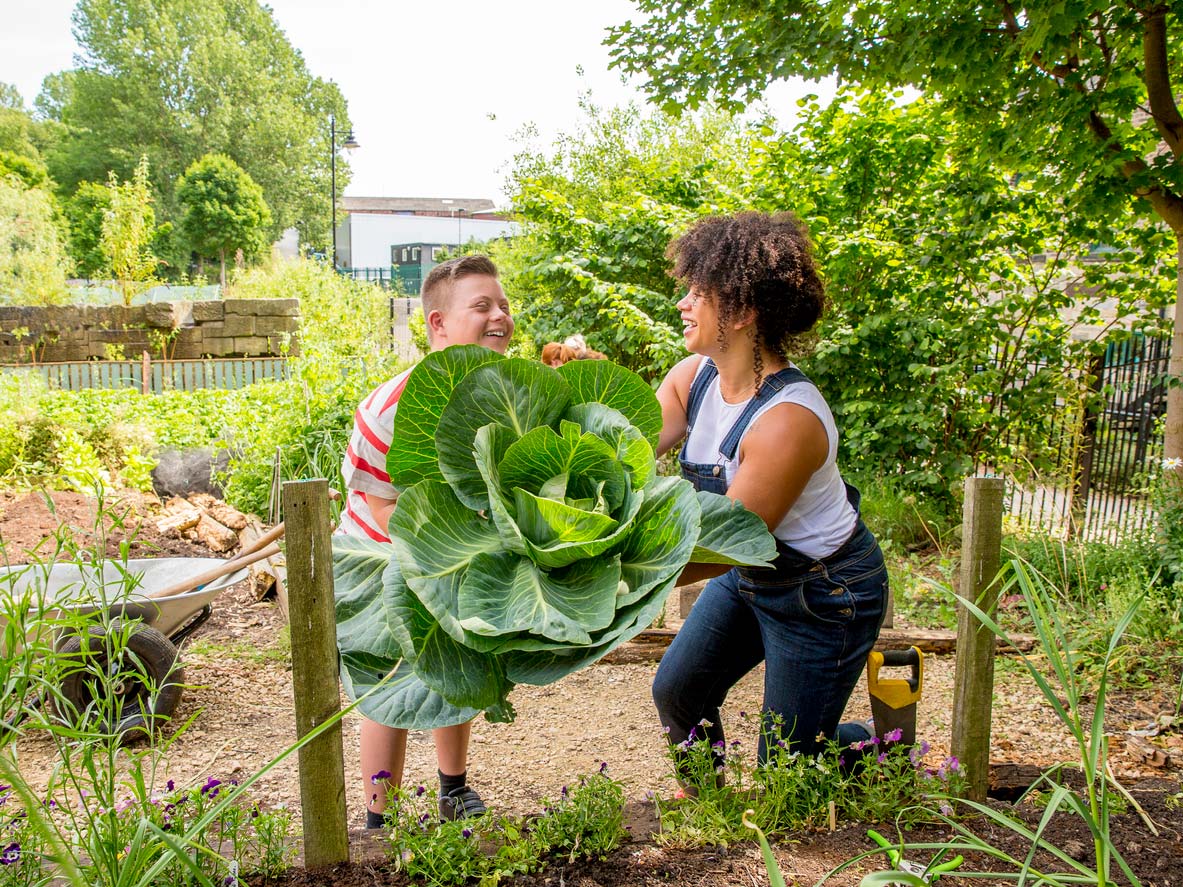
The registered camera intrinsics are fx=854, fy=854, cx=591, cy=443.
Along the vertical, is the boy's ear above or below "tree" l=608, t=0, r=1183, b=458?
below

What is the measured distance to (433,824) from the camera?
180 centimetres

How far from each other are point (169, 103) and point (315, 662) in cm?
5029

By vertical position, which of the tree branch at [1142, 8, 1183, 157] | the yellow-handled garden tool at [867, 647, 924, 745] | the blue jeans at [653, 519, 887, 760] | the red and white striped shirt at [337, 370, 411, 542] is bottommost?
the yellow-handled garden tool at [867, 647, 924, 745]

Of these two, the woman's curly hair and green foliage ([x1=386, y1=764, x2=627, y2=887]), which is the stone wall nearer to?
the woman's curly hair

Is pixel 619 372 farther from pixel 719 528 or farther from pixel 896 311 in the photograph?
pixel 896 311

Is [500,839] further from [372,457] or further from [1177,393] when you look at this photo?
[1177,393]

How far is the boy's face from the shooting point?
7.28ft

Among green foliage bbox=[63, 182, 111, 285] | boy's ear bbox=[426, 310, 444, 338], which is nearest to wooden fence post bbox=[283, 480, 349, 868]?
boy's ear bbox=[426, 310, 444, 338]

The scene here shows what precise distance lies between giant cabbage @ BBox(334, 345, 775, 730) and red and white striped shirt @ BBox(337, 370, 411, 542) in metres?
0.68

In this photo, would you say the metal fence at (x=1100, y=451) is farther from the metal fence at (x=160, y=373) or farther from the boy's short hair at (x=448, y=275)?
the metal fence at (x=160, y=373)

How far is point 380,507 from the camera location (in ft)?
6.65

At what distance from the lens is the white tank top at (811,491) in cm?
196

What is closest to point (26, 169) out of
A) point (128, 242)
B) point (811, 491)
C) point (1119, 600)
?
point (128, 242)

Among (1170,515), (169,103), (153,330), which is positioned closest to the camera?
(1170,515)
